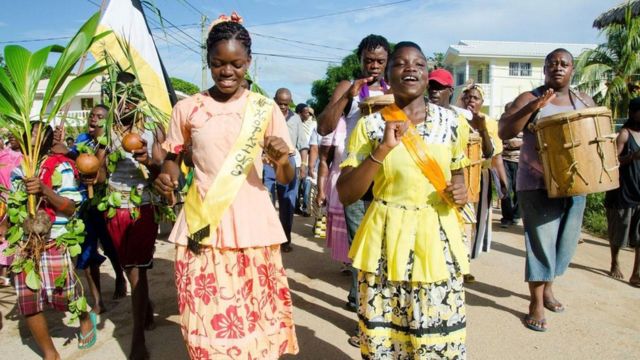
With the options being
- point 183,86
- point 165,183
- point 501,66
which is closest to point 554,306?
point 165,183

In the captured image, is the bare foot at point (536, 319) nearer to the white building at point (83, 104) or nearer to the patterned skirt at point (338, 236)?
the patterned skirt at point (338, 236)

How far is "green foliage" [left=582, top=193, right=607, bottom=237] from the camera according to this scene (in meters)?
8.03

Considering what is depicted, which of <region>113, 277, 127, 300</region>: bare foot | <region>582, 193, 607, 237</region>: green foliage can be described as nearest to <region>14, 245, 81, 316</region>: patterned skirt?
<region>113, 277, 127, 300</region>: bare foot

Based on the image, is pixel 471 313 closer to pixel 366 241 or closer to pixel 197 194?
pixel 366 241

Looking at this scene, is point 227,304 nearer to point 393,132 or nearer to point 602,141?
point 393,132

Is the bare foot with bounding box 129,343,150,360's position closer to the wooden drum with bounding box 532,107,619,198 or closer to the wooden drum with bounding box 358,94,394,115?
the wooden drum with bounding box 358,94,394,115

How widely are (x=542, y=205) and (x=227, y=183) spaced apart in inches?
113

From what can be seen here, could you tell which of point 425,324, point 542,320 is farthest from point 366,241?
point 542,320

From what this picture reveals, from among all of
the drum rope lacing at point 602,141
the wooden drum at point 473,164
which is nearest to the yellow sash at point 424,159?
the drum rope lacing at point 602,141

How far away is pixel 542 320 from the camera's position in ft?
13.4

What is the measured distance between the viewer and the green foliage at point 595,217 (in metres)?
8.03

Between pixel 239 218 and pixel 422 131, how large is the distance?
102cm

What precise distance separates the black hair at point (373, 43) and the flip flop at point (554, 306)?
2711 millimetres

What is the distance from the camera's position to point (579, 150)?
3.72 m
